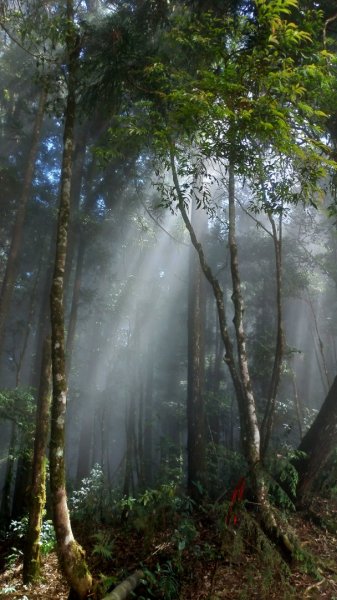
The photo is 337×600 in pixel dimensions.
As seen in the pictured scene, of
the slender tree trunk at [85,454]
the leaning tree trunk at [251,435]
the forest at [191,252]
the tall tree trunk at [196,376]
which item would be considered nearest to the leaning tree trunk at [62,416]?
the forest at [191,252]

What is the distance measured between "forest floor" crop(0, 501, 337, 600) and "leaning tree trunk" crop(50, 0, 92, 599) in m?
1.19

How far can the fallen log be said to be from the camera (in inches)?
196

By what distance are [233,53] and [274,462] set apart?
6.15m

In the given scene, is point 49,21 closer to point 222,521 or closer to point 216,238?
point 222,521

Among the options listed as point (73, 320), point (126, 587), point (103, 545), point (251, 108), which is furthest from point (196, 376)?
point (251, 108)

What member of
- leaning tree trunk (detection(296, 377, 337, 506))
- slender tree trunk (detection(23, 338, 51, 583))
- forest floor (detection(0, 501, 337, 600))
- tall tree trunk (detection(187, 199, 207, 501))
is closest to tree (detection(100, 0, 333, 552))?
forest floor (detection(0, 501, 337, 600))

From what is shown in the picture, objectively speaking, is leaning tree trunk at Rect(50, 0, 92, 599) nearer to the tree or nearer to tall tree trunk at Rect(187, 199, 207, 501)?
the tree

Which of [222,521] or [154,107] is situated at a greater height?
[154,107]

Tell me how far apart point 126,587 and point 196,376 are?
6.83 m

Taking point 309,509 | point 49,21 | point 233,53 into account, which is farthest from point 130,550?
point 49,21

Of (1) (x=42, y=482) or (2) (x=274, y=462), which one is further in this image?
(2) (x=274, y=462)

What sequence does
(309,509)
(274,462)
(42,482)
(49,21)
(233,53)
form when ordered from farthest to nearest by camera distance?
(309,509) → (274,462) → (49,21) → (42,482) → (233,53)

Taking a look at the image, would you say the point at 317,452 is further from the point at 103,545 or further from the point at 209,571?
the point at 103,545

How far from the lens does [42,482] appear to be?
229 inches
